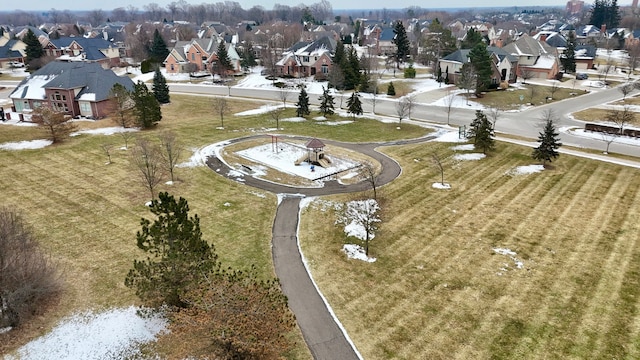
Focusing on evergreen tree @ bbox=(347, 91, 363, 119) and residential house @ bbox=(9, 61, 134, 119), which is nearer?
residential house @ bbox=(9, 61, 134, 119)

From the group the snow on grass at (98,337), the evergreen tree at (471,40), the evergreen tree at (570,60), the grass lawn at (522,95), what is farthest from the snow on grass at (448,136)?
the evergreen tree at (570,60)

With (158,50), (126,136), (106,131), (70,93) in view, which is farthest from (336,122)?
(158,50)

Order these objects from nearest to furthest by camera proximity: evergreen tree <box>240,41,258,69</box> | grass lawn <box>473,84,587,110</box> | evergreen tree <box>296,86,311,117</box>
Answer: evergreen tree <box>296,86,311,117</box>, grass lawn <box>473,84,587,110</box>, evergreen tree <box>240,41,258,69</box>

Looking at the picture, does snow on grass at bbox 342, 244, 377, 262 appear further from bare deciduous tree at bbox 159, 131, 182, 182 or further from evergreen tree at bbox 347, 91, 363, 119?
evergreen tree at bbox 347, 91, 363, 119

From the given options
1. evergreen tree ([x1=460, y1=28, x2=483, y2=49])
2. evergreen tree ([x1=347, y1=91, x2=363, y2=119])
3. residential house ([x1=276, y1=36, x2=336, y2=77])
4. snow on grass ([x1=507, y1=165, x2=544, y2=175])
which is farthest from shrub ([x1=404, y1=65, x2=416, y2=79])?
snow on grass ([x1=507, y1=165, x2=544, y2=175])

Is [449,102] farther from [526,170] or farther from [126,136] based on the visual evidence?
[126,136]

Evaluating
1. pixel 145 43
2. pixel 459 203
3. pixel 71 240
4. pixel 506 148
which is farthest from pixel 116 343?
pixel 145 43
